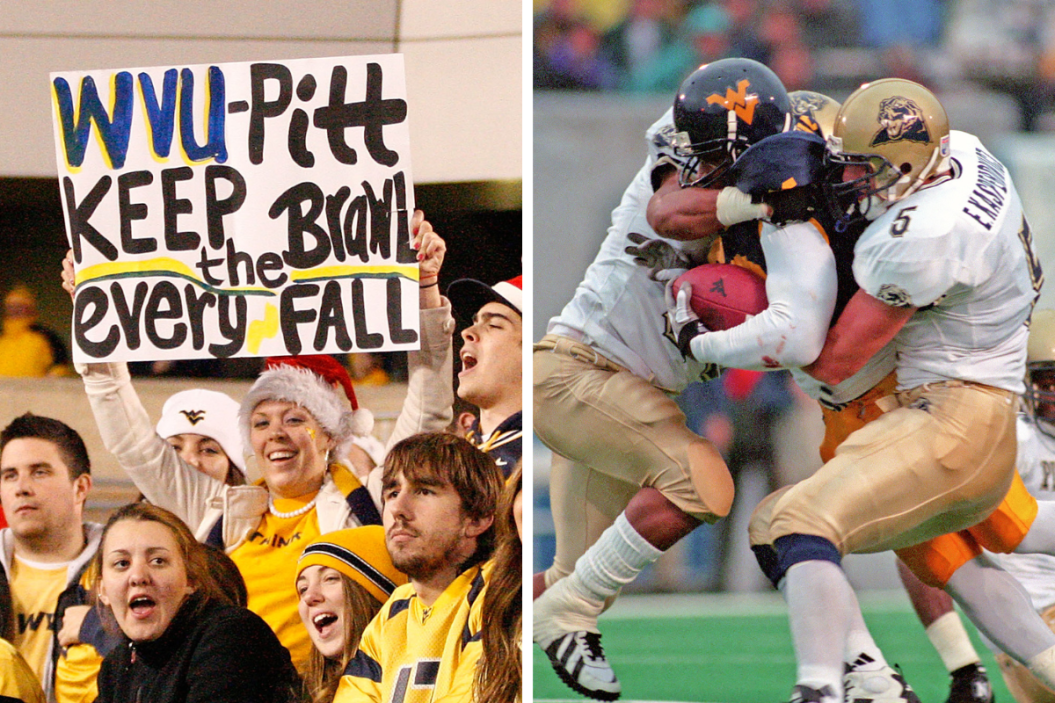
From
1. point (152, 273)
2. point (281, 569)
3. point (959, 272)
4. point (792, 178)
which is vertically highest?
point (792, 178)

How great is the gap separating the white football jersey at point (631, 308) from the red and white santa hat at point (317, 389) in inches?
23.2

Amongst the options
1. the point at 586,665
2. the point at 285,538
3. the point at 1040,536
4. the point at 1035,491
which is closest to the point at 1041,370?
the point at 1035,491

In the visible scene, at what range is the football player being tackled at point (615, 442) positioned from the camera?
286 cm

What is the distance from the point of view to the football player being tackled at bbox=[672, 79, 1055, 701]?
103 inches

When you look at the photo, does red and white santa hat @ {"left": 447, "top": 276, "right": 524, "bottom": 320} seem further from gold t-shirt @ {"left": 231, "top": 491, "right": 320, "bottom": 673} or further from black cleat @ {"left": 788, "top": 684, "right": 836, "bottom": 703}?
black cleat @ {"left": 788, "top": 684, "right": 836, "bottom": 703}

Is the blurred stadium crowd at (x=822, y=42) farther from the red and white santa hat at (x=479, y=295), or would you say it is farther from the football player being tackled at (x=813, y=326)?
the red and white santa hat at (x=479, y=295)

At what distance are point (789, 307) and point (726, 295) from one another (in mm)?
146

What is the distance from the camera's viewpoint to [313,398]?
306cm

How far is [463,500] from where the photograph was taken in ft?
9.74

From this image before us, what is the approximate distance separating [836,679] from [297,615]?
1.34 meters

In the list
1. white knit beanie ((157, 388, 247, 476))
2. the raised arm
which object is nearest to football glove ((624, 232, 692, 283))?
white knit beanie ((157, 388, 247, 476))

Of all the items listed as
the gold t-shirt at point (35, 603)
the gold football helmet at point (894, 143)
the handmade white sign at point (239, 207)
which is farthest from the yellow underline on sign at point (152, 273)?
the gold football helmet at point (894, 143)

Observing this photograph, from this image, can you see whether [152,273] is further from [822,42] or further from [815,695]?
[815,695]

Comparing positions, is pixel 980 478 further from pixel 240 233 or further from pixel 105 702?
pixel 105 702
